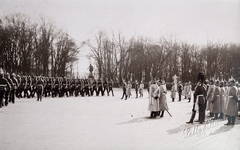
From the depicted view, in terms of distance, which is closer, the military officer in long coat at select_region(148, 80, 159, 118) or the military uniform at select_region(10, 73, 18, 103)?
the military officer in long coat at select_region(148, 80, 159, 118)

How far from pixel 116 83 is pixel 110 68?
3.68 meters

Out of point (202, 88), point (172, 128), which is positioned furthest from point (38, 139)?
point (202, 88)

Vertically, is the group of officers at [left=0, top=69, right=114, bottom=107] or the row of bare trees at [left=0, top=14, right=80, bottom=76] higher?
the row of bare trees at [left=0, top=14, right=80, bottom=76]

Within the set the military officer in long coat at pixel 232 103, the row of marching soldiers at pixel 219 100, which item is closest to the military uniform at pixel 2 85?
the row of marching soldiers at pixel 219 100

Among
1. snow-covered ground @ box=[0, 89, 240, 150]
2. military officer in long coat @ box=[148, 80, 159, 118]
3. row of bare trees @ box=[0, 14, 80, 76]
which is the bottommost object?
snow-covered ground @ box=[0, 89, 240, 150]

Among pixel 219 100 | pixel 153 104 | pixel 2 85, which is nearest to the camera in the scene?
pixel 153 104

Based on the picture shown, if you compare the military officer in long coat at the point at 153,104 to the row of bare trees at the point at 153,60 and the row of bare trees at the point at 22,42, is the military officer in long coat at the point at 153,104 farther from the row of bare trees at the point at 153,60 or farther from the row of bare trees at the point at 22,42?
→ the row of bare trees at the point at 153,60

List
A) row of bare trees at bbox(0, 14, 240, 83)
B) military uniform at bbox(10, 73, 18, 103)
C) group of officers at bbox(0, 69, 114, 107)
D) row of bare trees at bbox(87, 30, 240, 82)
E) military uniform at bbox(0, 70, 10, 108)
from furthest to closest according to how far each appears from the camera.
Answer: row of bare trees at bbox(87, 30, 240, 82), row of bare trees at bbox(0, 14, 240, 83), group of officers at bbox(0, 69, 114, 107), military uniform at bbox(10, 73, 18, 103), military uniform at bbox(0, 70, 10, 108)

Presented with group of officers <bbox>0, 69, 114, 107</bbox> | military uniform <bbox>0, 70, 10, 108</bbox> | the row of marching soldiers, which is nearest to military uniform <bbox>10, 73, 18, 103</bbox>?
group of officers <bbox>0, 69, 114, 107</bbox>

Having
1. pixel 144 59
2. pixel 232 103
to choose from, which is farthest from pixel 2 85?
pixel 144 59

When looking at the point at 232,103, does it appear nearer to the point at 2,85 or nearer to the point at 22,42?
the point at 2,85

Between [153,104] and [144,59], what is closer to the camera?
[153,104]

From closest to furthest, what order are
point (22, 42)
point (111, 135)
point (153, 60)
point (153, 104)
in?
point (111, 135), point (153, 104), point (22, 42), point (153, 60)

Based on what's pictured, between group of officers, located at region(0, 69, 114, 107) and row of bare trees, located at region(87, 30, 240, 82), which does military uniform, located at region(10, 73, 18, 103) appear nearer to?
group of officers, located at region(0, 69, 114, 107)
